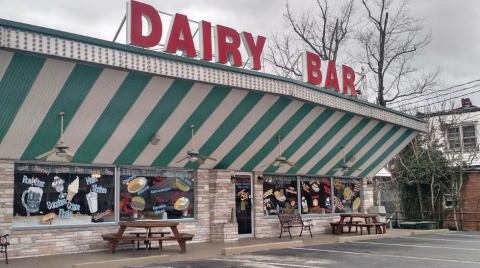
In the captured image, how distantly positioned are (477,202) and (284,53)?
48.0 ft

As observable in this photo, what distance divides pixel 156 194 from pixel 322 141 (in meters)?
5.47

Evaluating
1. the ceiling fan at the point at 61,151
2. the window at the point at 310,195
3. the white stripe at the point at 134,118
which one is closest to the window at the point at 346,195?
the window at the point at 310,195

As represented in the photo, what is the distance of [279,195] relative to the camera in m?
16.1

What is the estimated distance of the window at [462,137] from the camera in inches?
992

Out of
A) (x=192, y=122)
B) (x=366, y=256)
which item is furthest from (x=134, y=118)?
(x=366, y=256)

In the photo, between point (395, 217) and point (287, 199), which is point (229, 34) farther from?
point (395, 217)

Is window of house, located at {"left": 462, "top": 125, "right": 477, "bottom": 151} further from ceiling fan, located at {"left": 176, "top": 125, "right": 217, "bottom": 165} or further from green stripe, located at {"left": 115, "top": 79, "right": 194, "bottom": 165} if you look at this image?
green stripe, located at {"left": 115, "top": 79, "right": 194, "bottom": 165}

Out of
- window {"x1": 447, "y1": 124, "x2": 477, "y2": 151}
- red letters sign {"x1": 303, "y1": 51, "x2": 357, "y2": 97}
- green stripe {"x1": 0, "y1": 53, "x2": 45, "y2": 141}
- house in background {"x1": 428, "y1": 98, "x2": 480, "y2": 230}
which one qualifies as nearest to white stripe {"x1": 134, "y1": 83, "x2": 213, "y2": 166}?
green stripe {"x1": 0, "y1": 53, "x2": 45, "y2": 141}

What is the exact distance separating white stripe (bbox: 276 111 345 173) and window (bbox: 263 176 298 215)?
410 millimetres

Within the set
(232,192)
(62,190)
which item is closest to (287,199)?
(232,192)

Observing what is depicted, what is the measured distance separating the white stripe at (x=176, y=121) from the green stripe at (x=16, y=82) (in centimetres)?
335

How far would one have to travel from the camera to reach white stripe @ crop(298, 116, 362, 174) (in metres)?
16.0

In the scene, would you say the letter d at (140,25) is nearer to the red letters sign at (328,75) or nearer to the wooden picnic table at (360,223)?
the red letters sign at (328,75)

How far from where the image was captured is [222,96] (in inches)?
476
